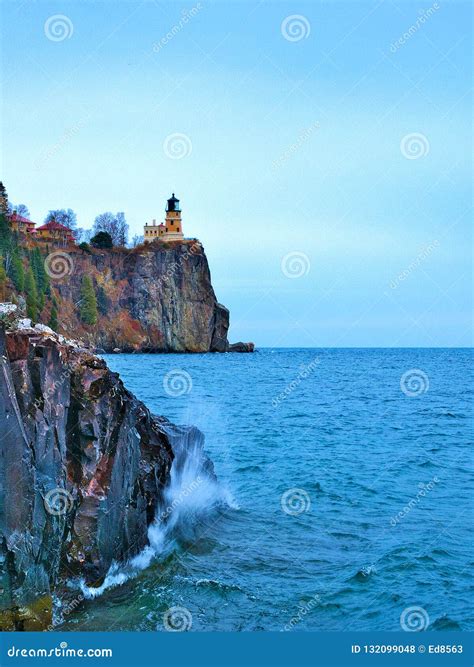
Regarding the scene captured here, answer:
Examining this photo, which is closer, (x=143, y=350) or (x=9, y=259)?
(x=9, y=259)

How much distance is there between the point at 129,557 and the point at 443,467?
47.2 feet

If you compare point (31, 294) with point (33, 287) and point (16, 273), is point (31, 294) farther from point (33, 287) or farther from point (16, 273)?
point (16, 273)

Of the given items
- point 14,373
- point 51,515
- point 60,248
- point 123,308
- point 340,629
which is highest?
point 60,248

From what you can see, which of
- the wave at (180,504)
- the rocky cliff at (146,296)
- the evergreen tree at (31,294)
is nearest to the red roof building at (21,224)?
the rocky cliff at (146,296)

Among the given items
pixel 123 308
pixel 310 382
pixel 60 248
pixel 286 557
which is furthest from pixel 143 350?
pixel 286 557

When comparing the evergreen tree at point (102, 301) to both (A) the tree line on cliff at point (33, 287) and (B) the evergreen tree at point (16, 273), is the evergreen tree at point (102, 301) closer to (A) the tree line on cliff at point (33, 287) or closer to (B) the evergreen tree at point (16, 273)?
(A) the tree line on cliff at point (33, 287)

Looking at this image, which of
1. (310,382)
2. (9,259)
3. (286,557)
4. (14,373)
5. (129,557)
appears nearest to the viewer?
(14,373)

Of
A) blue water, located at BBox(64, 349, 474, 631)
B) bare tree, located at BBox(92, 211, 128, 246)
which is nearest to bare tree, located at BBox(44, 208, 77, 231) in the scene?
bare tree, located at BBox(92, 211, 128, 246)

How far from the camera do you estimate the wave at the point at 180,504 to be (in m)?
13.7

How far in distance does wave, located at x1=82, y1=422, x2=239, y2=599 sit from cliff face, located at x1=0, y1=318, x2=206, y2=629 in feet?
0.94

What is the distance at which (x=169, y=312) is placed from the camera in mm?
137625

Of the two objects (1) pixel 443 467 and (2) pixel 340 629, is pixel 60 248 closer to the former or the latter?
(1) pixel 443 467

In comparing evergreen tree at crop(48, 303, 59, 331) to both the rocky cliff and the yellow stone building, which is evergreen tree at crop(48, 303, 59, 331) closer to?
the rocky cliff

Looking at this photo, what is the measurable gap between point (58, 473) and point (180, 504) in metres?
5.99
